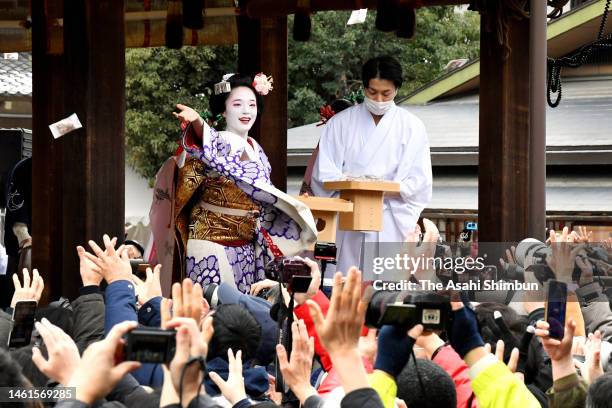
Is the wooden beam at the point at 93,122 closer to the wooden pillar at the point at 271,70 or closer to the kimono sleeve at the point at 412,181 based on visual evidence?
the kimono sleeve at the point at 412,181

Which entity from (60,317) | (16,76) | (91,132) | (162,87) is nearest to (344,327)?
(60,317)

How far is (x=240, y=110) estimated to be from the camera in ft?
23.9

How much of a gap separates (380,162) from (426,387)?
483 cm

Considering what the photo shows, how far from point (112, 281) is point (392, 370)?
132cm

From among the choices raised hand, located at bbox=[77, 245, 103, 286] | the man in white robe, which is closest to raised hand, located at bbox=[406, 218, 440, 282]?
raised hand, located at bbox=[77, 245, 103, 286]

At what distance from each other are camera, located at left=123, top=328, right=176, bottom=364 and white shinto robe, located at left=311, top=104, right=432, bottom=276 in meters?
5.13

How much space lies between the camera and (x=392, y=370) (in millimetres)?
3035

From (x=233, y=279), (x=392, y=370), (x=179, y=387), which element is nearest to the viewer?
(x=179, y=387)

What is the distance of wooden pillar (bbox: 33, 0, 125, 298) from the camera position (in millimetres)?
6723

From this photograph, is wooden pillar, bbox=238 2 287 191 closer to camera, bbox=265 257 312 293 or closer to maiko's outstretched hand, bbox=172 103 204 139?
maiko's outstretched hand, bbox=172 103 204 139

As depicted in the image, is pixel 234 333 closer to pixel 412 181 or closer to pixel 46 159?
pixel 46 159

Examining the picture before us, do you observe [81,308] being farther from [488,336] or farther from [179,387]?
[179,387]

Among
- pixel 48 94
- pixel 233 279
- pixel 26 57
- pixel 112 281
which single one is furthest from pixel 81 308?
pixel 26 57

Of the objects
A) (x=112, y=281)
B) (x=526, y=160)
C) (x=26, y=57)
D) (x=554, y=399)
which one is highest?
(x=26, y=57)
